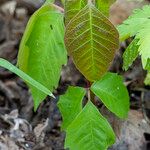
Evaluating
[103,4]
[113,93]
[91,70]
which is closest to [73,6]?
[103,4]

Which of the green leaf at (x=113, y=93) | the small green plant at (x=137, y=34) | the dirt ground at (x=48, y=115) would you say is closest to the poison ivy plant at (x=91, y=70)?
the green leaf at (x=113, y=93)

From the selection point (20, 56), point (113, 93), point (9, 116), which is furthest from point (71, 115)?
point (9, 116)

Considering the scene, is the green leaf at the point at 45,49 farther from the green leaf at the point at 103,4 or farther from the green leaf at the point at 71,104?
the green leaf at the point at 103,4

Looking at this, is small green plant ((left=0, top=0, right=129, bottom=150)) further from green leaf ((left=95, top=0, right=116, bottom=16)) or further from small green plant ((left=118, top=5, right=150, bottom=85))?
small green plant ((left=118, top=5, right=150, bottom=85))

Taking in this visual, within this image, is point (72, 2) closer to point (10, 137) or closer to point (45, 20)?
point (45, 20)

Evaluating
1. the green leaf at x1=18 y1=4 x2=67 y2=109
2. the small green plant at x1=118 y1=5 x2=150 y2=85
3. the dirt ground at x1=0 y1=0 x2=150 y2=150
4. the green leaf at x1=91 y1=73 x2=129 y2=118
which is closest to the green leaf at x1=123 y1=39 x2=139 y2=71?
the small green plant at x1=118 y1=5 x2=150 y2=85
